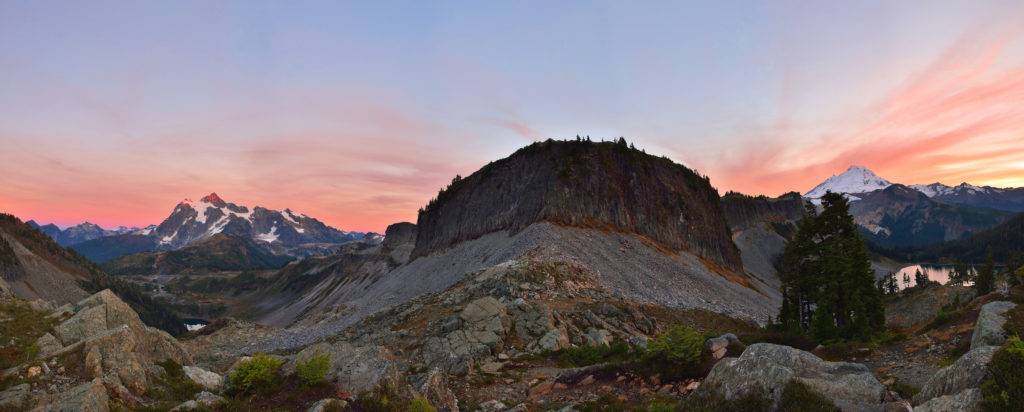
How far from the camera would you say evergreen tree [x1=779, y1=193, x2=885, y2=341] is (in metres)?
32.9

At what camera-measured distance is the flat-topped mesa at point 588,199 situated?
74.8m

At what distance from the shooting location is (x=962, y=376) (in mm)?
10836

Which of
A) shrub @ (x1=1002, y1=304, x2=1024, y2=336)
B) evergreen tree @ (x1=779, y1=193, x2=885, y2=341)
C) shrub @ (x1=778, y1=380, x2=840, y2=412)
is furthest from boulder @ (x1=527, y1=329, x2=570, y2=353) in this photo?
shrub @ (x1=1002, y1=304, x2=1024, y2=336)

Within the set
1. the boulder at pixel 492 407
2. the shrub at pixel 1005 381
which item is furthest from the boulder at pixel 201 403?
the shrub at pixel 1005 381

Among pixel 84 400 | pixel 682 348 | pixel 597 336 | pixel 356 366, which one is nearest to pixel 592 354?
pixel 597 336

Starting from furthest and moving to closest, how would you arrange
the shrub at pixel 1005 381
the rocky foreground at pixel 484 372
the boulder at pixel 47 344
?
the boulder at pixel 47 344 < the rocky foreground at pixel 484 372 < the shrub at pixel 1005 381

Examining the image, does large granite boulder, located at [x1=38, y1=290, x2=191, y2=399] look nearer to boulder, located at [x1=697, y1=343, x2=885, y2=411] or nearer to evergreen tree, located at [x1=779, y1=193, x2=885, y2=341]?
boulder, located at [x1=697, y1=343, x2=885, y2=411]

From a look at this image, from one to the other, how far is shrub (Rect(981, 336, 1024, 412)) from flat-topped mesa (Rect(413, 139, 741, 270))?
59318 mm

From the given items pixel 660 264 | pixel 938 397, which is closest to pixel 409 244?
pixel 660 264

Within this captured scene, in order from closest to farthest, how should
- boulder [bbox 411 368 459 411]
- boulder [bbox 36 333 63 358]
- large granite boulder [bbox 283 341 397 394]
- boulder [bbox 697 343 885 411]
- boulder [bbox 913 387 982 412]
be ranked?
boulder [bbox 913 387 982 412], boulder [bbox 697 343 885 411], large granite boulder [bbox 283 341 397 394], boulder [bbox 36 333 63 358], boulder [bbox 411 368 459 411]

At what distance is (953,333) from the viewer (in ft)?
64.6

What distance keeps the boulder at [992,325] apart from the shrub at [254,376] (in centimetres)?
2285

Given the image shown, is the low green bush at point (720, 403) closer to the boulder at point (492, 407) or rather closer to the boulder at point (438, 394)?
the boulder at point (492, 407)

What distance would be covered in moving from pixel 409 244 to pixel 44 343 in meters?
160
